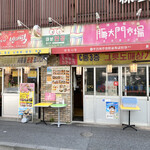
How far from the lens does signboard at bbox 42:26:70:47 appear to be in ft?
19.6

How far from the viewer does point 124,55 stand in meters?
5.44

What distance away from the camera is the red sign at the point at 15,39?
6397mm

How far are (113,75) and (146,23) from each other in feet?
8.42

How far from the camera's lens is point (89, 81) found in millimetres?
5938

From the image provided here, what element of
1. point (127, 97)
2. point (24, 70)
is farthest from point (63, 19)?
point (127, 97)

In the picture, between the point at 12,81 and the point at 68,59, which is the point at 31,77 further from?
the point at 68,59

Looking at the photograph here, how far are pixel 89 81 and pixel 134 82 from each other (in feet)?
6.47

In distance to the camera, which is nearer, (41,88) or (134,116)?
(134,116)

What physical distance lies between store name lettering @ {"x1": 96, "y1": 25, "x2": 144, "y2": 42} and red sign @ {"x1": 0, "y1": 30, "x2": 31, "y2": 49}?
354 centimetres

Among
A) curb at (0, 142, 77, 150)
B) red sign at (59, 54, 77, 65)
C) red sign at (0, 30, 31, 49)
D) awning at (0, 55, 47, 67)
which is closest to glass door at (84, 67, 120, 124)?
red sign at (59, 54, 77, 65)

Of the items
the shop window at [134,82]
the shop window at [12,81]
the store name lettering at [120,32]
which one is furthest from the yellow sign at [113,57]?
the shop window at [12,81]

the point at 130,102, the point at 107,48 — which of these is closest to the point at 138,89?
the point at 130,102

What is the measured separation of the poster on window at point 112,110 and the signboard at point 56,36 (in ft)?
11.2

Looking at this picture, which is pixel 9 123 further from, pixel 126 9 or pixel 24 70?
pixel 126 9
